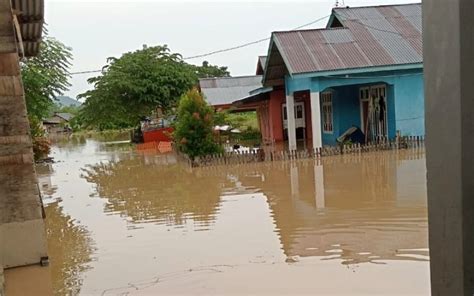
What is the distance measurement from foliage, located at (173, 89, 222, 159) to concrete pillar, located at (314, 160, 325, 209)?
13.7 ft

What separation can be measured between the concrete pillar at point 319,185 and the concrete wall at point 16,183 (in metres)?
5.11

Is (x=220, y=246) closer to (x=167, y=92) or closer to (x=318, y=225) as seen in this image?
(x=318, y=225)

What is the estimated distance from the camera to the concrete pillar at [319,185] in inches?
401

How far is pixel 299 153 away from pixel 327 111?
6846 mm

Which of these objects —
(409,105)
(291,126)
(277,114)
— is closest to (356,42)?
(409,105)

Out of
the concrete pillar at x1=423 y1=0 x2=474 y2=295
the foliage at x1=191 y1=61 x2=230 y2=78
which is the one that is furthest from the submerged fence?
the foliage at x1=191 y1=61 x2=230 y2=78

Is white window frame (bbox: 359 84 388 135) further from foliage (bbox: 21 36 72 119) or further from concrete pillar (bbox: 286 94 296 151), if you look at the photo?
foliage (bbox: 21 36 72 119)

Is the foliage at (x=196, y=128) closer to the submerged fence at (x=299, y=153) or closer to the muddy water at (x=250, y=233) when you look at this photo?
the submerged fence at (x=299, y=153)

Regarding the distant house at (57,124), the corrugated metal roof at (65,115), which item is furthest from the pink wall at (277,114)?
the corrugated metal roof at (65,115)

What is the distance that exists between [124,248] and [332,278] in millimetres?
3533

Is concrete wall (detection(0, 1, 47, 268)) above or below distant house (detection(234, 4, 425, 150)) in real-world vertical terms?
below

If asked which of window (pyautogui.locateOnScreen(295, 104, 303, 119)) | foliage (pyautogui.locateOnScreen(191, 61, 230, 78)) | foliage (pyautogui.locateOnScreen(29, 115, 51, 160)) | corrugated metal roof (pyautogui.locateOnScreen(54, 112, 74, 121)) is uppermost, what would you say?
foliage (pyautogui.locateOnScreen(191, 61, 230, 78))

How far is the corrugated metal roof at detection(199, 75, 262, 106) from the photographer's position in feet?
104

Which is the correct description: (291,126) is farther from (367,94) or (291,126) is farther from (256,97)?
(256,97)
